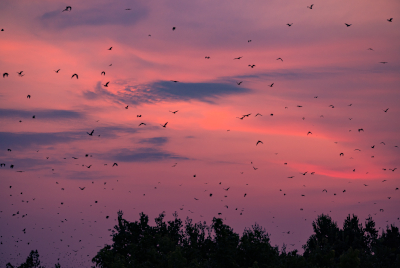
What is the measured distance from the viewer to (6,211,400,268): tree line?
57531 mm

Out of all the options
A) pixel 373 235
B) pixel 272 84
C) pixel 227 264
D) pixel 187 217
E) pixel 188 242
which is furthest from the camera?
pixel 373 235

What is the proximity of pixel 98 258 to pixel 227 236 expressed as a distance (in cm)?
2426

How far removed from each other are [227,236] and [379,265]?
93.4 ft

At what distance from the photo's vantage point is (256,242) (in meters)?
59.3

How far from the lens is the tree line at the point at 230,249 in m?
57.5

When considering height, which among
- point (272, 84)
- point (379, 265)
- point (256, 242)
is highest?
point (272, 84)

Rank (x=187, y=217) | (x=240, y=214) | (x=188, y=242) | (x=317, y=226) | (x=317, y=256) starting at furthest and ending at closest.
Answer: (x=317, y=226), (x=187, y=217), (x=188, y=242), (x=240, y=214), (x=317, y=256)

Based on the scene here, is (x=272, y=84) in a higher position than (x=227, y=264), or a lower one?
higher

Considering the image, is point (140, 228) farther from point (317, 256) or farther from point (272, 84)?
point (272, 84)

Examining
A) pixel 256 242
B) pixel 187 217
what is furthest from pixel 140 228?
pixel 256 242

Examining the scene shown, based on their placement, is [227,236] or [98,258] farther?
[98,258]

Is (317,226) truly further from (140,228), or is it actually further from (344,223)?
(140,228)

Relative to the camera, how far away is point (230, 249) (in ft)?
195

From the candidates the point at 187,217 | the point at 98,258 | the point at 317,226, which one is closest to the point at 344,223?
the point at 317,226
